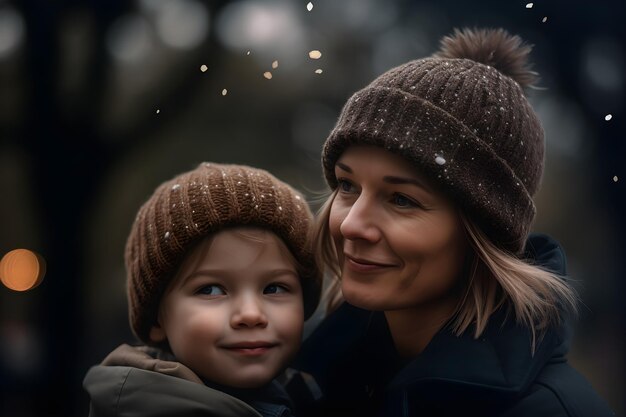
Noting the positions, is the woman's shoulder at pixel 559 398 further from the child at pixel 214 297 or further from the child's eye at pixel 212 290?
the child's eye at pixel 212 290

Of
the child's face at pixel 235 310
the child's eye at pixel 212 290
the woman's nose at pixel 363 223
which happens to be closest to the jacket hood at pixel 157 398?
the child's face at pixel 235 310

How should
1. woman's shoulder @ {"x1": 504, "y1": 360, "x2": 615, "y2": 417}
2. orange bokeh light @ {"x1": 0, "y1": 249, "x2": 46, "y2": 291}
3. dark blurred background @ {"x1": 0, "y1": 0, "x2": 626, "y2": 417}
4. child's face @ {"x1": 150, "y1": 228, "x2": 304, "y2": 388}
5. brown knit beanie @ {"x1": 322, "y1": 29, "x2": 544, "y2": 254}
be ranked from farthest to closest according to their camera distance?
orange bokeh light @ {"x1": 0, "y1": 249, "x2": 46, "y2": 291}, dark blurred background @ {"x1": 0, "y1": 0, "x2": 626, "y2": 417}, child's face @ {"x1": 150, "y1": 228, "x2": 304, "y2": 388}, brown knit beanie @ {"x1": 322, "y1": 29, "x2": 544, "y2": 254}, woman's shoulder @ {"x1": 504, "y1": 360, "x2": 615, "y2": 417}

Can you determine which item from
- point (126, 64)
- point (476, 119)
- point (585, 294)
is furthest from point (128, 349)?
point (585, 294)

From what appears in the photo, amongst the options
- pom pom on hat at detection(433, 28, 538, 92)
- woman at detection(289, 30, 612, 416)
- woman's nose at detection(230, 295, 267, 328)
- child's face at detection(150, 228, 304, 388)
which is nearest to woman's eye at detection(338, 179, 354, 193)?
woman at detection(289, 30, 612, 416)

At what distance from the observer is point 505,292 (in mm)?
1951

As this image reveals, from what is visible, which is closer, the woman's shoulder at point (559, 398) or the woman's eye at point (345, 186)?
the woman's shoulder at point (559, 398)

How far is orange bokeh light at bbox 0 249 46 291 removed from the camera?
4152 millimetres

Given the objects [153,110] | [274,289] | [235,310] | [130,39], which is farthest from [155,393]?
[130,39]

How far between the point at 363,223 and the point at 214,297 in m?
0.47

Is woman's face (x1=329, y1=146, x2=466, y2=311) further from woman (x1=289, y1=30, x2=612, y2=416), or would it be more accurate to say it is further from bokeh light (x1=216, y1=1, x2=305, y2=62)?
bokeh light (x1=216, y1=1, x2=305, y2=62)

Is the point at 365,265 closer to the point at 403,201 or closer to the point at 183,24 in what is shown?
the point at 403,201

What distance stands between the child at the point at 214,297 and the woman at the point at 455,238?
7.6 inches

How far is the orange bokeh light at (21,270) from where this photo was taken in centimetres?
415

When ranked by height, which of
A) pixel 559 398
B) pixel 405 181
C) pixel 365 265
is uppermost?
pixel 405 181
